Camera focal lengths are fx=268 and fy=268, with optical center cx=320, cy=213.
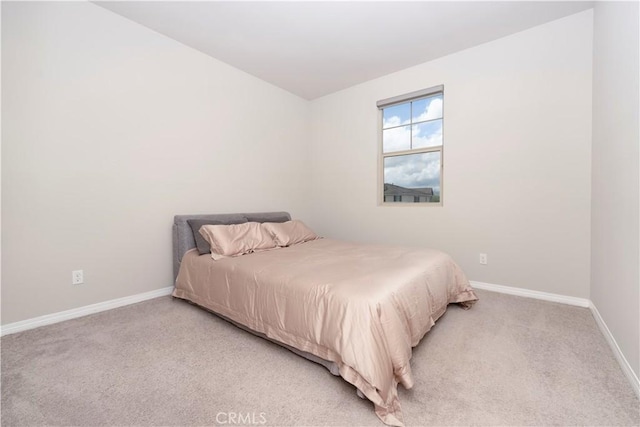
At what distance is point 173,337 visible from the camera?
6.24 feet

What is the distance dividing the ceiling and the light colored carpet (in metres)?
2.67

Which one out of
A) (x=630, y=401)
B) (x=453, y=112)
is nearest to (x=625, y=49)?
(x=453, y=112)

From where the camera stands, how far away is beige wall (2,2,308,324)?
1980 millimetres

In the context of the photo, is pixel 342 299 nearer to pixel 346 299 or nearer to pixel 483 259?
pixel 346 299

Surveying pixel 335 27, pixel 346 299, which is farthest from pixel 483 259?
pixel 335 27

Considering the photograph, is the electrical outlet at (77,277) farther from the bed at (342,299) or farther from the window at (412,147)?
the window at (412,147)

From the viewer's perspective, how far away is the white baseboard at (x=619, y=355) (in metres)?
A: 1.33

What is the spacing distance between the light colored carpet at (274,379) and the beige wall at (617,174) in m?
0.30

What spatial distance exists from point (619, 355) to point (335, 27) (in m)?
3.26

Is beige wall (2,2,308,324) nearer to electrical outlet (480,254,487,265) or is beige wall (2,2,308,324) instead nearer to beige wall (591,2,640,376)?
electrical outlet (480,254,487,265)

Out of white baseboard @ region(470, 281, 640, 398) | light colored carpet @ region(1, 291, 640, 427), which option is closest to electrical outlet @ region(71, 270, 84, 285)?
light colored carpet @ region(1, 291, 640, 427)

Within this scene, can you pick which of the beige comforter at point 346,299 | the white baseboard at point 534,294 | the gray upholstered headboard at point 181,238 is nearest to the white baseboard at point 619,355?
the white baseboard at point 534,294

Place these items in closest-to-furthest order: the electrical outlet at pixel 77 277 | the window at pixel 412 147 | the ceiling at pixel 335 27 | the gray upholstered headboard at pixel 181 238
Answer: the electrical outlet at pixel 77 277
the ceiling at pixel 335 27
the gray upholstered headboard at pixel 181 238
the window at pixel 412 147

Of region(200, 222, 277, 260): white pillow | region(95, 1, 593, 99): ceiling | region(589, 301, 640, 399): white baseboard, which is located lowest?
region(589, 301, 640, 399): white baseboard
